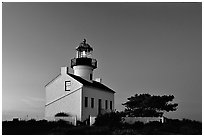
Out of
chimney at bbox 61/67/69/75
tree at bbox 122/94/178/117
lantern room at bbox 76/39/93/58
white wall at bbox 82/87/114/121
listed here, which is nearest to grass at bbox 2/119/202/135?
white wall at bbox 82/87/114/121

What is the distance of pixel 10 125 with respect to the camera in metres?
14.6

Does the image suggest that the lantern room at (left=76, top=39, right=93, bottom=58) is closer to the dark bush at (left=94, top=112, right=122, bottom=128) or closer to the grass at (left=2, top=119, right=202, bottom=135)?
the dark bush at (left=94, top=112, right=122, bottom=128)

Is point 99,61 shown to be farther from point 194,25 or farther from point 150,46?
point 194,25

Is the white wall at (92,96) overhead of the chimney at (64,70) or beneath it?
beneath

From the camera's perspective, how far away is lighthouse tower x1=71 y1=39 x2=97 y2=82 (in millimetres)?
19641

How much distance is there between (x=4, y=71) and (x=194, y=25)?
9948 millimetres

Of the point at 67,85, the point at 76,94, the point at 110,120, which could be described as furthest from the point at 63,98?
the point at 110,120

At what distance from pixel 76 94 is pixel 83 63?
2.83 m

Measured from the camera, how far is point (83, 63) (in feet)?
64.7

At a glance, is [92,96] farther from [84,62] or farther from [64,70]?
[84,62]

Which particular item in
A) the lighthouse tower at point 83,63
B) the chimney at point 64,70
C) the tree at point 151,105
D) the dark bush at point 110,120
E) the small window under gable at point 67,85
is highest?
the lighthouse tower at point 83,63

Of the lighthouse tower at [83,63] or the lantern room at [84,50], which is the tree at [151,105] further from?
the lantern room at [84,50]

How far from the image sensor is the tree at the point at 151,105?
58.9ft

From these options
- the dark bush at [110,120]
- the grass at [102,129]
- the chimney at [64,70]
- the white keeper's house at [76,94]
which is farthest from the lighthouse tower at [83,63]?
the grass at [102,129]
